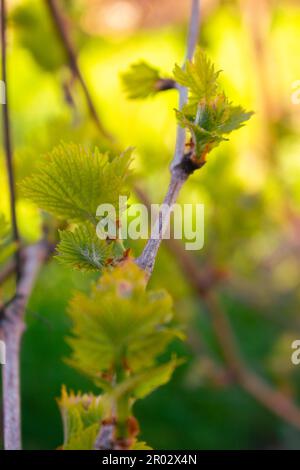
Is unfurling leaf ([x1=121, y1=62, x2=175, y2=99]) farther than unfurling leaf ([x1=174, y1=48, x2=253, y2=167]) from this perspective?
Yes

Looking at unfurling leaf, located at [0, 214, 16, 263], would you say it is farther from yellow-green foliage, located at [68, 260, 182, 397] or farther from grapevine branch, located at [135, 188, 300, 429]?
grapevine branch, located at [135, 188, 300, 429]

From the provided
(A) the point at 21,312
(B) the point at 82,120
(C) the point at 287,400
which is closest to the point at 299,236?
(C) the point at 287,400

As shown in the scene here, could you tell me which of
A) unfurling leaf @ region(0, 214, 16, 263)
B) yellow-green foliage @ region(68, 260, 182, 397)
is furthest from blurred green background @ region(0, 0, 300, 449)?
yellow-green foliage @ region(68, 260, 182, 397)

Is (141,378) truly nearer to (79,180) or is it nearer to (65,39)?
(79,180)

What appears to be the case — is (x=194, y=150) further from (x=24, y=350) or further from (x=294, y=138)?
(x=24, y=350)

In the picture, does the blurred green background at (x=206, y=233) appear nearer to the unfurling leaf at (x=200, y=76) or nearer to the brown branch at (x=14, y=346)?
the brown branch at (x=14, y=346)

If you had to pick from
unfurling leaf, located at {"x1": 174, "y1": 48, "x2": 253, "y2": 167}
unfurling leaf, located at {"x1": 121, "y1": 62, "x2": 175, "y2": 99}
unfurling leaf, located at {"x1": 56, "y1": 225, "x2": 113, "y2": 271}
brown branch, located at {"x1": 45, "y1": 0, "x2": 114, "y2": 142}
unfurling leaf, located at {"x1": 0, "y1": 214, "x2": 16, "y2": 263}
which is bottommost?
unfurling leaf, located at {"x1": 56, "y1": 225, "x2": 113, "y2": 271}

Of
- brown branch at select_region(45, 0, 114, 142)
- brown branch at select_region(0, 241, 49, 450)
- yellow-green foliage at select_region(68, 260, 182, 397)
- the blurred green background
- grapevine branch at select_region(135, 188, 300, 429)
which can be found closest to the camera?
yellow-green foliage at select_region(68, 260, 182, 397)

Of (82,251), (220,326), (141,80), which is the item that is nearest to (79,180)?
(82,251)
